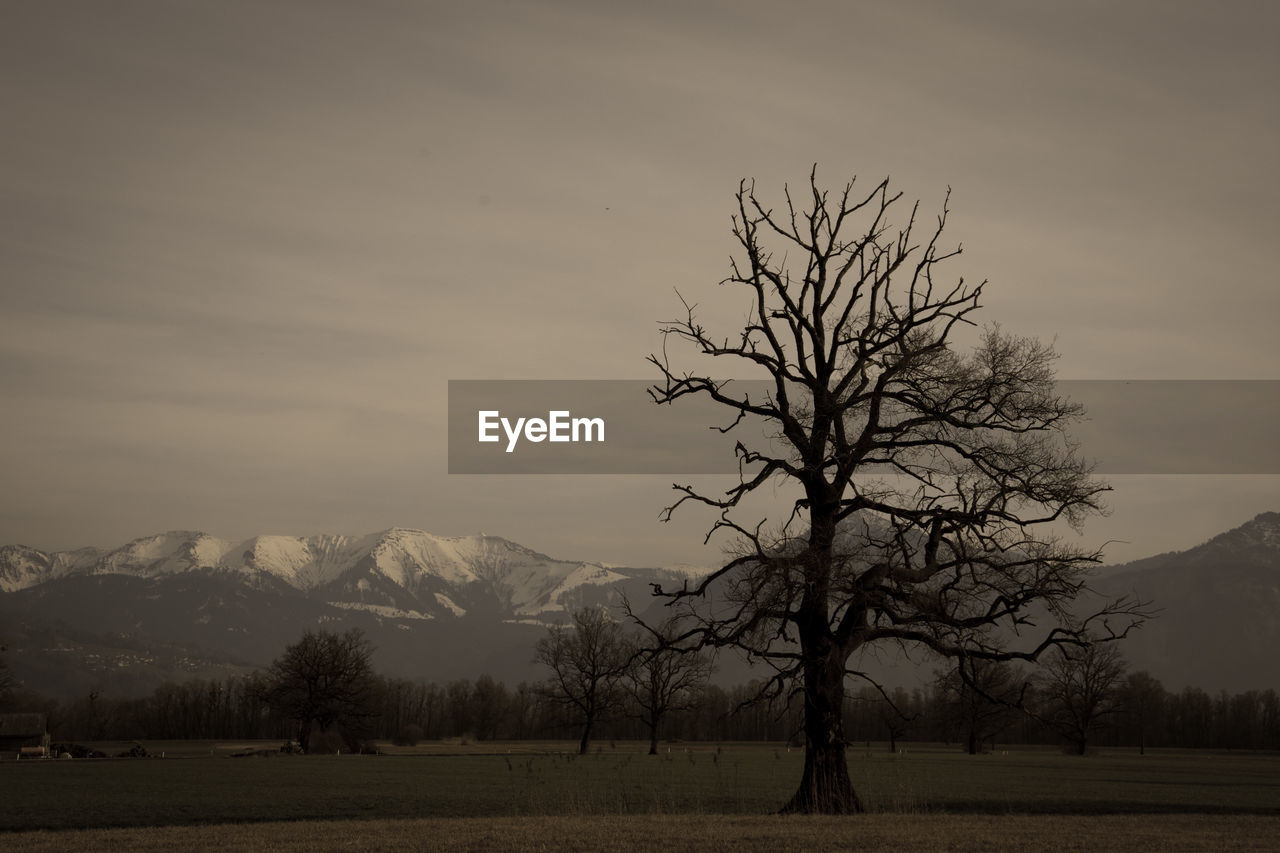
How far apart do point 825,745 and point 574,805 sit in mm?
6556

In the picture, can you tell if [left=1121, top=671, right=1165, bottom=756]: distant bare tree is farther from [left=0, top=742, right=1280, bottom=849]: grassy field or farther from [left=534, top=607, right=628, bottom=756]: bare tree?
[left=534, top=607, right=628, bottom=756]: bare tree

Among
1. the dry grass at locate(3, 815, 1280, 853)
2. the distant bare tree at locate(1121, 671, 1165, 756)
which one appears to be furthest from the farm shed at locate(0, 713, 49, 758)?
the distant bare tree at locate(1121, 671, 1165, 756)

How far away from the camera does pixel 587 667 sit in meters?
92.0

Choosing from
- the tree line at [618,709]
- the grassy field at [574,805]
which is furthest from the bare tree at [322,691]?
the grassy field at [574,805]

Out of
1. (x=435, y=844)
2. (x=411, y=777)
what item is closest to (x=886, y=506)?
(x=435, y=844)

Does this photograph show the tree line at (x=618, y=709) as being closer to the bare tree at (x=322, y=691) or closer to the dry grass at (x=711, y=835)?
the bare tree at (x=322, y=691)

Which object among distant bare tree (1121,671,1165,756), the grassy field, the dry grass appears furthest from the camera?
distant bare tree (1121,671,1165,756)

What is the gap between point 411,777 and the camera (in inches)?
2184

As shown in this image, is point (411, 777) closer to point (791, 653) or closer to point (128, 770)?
point (128, 770)

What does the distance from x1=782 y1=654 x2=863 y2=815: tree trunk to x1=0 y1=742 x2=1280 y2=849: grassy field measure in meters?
1.05

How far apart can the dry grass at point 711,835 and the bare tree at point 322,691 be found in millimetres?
82664

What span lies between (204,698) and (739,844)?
7629 inches

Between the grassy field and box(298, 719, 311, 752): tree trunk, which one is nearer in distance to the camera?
the grassy field

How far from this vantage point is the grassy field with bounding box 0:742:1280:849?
17859 millimetres
